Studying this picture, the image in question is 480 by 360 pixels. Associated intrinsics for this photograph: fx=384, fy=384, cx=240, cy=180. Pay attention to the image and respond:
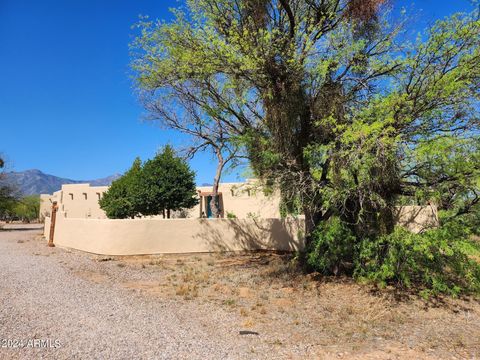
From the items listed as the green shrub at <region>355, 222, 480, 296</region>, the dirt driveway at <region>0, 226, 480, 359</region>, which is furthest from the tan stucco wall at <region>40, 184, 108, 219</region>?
the green shrub at <region>355, 222, 480, 296</region>

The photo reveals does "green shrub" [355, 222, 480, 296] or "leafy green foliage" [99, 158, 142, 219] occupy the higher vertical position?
"leafy green foliage" [99, 158, 142, 219]

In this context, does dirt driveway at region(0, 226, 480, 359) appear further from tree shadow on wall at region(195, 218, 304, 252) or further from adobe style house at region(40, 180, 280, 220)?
adobe style house at region(40, 180, 280, 220)

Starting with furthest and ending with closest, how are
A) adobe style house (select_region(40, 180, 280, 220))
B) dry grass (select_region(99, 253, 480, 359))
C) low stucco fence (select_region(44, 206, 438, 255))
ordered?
1. adobe style house (select_region(40, 180, 280, 220))
2. low stucco fence (select_region(44, 206, 438, 255))
3. dry grass (select_region(99, 253, 480, 359))

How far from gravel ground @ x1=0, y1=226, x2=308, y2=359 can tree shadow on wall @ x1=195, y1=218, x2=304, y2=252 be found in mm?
5791

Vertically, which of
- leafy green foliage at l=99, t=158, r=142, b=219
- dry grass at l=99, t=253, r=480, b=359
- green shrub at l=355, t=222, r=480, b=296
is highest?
leafy green foliage at l=99, t=158, r=142, b=219

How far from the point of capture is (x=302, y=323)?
6871 mm

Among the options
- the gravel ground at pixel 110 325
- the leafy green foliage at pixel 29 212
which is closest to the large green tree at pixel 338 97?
the gravel ground at pixel 110 325

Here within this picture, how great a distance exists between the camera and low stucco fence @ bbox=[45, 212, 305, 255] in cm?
1448

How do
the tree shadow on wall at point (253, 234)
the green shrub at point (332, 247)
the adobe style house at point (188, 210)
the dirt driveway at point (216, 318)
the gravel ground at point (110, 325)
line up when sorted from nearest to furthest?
1. the gravel ground at point (110, 325)
2. the dirt driveway at point (216, 318)
3. the green shrub at point (332, 247)
4. the tree shadow on wall at point (253, 234)
5. the adobe style house at point (188, 210)

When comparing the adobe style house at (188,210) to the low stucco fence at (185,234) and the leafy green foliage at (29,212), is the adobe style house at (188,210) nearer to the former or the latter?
the leafy green foliage at (29,212)

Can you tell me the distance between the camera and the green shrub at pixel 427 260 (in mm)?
7891

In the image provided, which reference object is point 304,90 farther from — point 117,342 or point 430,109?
point 117,342

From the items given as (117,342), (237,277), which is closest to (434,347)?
(117,342)

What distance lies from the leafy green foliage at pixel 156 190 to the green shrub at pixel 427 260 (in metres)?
16.0
